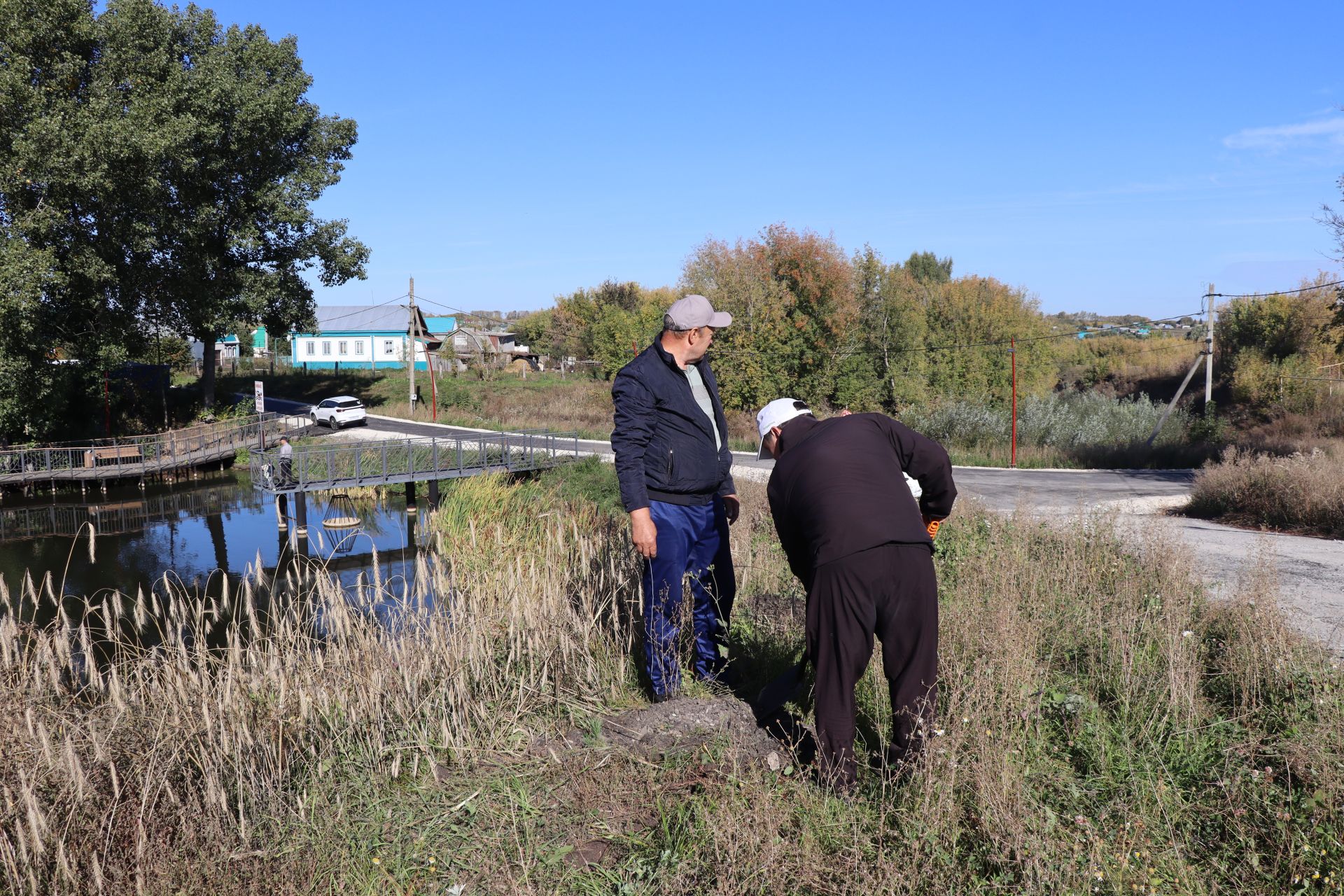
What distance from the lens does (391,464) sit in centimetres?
2069

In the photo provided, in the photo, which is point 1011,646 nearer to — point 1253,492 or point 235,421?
point 1253,492

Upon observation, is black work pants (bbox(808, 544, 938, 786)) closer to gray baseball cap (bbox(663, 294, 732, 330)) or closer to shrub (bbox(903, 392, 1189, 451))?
gray baseball cap (bbox(663, 294, 732, 330))

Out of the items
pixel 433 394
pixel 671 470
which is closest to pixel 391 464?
pixel 433 394

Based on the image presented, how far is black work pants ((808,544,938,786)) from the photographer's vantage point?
291 centimetres

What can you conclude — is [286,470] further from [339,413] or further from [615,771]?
[615,771]

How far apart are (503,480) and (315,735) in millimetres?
16659

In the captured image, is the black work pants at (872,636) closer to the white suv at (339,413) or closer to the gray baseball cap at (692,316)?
the gray baseball cap at (692,316)

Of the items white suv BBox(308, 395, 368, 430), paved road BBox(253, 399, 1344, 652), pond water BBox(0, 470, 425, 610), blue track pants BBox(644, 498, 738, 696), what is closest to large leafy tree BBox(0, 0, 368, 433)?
white suv BBox(308, 395, 368, 430)

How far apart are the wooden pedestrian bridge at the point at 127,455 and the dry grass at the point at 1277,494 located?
2340cm

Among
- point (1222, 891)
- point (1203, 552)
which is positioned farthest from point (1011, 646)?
point (1203, 552)

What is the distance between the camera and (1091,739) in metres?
3.29

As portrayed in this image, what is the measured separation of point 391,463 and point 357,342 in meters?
41.8

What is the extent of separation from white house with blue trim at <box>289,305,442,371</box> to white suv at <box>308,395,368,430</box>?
2410 centimetres

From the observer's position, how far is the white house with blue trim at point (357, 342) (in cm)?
5850
